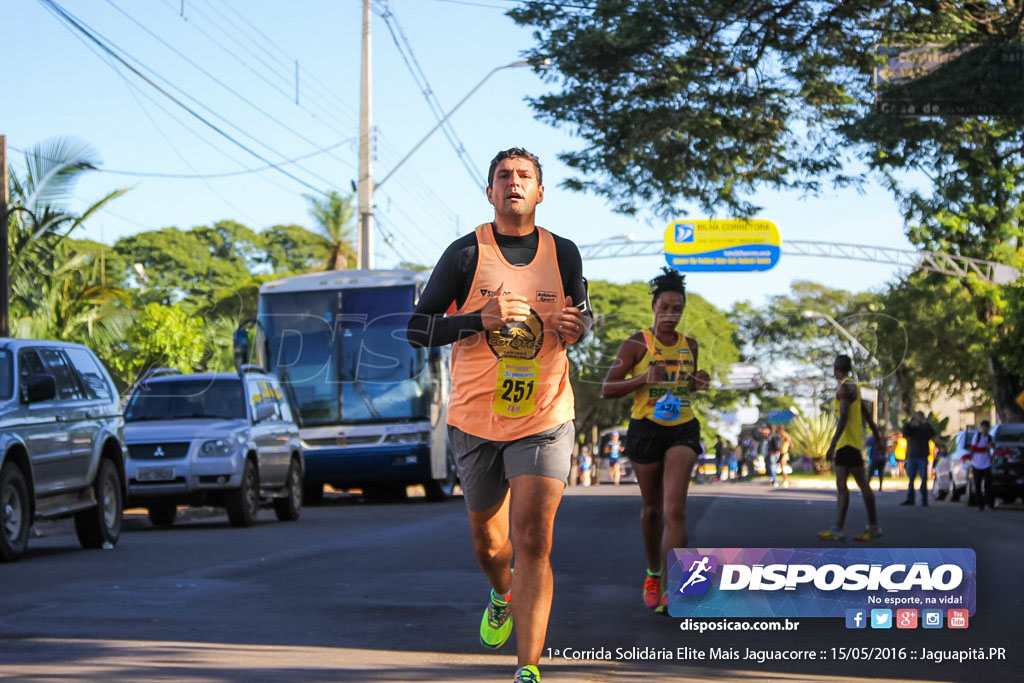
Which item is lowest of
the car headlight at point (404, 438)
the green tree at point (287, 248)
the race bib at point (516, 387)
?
the car headlight at point (404, 438)

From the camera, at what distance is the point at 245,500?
56.6 ft

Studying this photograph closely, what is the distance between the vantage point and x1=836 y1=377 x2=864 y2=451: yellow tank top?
1363 cm

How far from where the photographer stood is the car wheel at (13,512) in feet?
38.2

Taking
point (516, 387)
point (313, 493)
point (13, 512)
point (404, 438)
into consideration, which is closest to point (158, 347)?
point (313, 493)

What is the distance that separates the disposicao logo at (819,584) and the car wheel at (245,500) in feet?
30.7

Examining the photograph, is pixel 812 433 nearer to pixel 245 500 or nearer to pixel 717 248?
pixel 717 248

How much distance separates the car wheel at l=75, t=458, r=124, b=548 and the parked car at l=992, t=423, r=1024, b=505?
55.2 feet

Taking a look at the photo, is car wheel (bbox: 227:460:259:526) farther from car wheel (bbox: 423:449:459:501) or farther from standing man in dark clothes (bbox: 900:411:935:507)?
standing man in dark clothes (bbox: 900:411:935:507)

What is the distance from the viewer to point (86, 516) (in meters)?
13.7

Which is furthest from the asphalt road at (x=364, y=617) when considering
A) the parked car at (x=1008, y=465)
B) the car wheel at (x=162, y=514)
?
the parked car at (x=1008, y=465)

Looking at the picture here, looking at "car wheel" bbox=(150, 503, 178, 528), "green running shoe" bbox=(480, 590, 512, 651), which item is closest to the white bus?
"car wheel" bbox=(150, 503, 178, 528)

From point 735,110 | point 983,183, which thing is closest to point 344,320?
point 735,110

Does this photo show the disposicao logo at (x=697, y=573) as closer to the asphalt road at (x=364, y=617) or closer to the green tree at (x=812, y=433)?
the asphalt road at (x=364, y=617)

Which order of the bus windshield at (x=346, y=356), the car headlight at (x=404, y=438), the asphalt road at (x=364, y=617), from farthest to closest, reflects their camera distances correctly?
the car headlight at (x=404, y=438) < the bus windshield at (x=346, y=356) < the asphalt road at (x=364, y=617)
